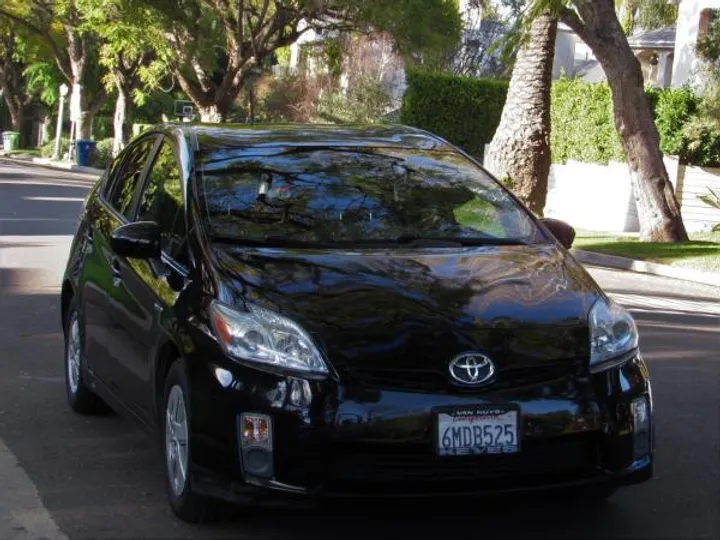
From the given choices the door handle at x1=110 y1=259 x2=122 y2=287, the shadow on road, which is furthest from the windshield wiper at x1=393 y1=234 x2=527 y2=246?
the shadow on road

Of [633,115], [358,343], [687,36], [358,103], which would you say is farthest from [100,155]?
[358,343]

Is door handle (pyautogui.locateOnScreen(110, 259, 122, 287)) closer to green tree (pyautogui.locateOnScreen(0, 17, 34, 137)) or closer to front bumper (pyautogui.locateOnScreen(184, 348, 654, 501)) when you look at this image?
front bumper (pyautogui.locateOnScreen(184, 348, 654, 501))

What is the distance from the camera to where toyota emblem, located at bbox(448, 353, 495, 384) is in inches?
185

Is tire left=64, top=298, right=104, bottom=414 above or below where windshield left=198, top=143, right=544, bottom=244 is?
below

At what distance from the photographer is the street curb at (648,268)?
1737 cm

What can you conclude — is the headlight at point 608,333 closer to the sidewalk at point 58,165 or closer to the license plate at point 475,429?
the license plate at point 475,429

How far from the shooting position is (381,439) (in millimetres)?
4625

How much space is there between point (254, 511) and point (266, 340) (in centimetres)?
85

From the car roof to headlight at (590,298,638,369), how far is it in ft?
5.53

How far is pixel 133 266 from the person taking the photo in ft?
19.8

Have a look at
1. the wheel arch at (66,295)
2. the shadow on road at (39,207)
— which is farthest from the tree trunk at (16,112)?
the wheel arch at (66,295)

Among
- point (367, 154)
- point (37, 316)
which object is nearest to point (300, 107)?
point (37, 316)

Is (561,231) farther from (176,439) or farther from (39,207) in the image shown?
(39,207)

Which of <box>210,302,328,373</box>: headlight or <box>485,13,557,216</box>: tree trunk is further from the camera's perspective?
<box>485,13,557,216</box>: tree trunk
